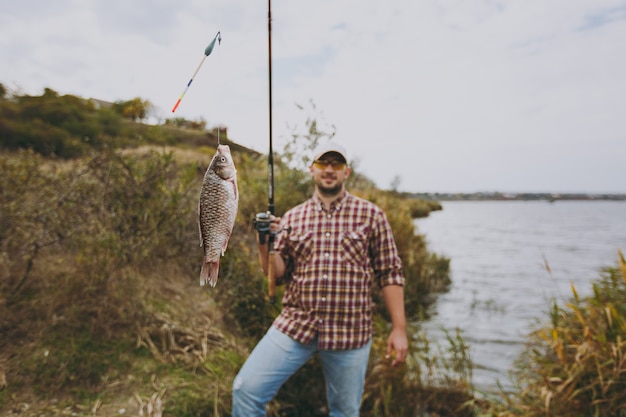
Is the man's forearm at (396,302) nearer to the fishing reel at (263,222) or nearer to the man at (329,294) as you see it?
the man at (329,294)

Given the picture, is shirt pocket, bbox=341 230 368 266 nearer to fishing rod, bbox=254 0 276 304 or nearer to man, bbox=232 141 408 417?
man, bbox=232 141 408 417

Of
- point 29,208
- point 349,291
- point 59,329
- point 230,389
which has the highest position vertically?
point 29,208

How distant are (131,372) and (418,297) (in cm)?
734

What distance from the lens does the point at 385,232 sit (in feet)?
11.4

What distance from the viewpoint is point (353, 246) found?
3.35 metres

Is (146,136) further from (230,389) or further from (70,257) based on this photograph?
(230,389)

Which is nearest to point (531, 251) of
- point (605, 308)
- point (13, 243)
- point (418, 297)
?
point (418, 297)

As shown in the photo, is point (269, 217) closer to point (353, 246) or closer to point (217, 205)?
point (353, 246)

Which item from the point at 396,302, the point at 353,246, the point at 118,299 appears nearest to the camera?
the point at 353,246

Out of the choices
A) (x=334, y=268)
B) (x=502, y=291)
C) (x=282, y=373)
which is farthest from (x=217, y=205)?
(x=502, y=291)

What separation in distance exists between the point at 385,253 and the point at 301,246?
26.7 inches

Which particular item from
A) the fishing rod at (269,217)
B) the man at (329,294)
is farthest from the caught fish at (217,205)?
the man at (329,294)

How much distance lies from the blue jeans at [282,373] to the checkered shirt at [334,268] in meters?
0.09

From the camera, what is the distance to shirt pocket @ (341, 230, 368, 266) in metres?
3.32
